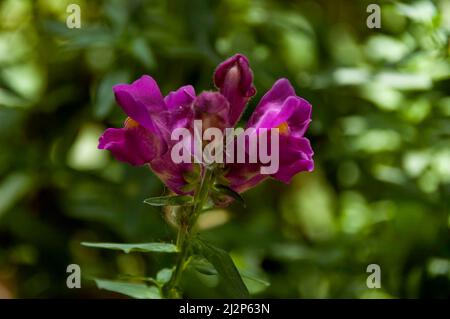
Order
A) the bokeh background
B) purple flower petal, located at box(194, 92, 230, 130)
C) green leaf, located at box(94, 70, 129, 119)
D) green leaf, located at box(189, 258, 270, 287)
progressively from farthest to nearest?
the bokeh background
green leaf, located at box(94, 70, 129, 119)
green leaf, located at box(189, 258, 270, 287)
purple flower petal, located at box(194, 92, 230, 130)

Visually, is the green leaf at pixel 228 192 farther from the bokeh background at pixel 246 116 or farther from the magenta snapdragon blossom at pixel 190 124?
the bokeh background at pixel 246 116

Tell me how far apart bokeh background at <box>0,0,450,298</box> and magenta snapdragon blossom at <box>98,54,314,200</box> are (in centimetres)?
47

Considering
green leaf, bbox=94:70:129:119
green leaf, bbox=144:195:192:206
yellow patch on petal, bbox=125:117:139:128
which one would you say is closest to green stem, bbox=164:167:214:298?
green leaf, bbox=144:195:192:206

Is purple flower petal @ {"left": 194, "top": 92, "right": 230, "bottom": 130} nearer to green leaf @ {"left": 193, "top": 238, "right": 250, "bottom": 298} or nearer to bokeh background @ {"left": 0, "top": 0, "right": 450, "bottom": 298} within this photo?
green leaf @ {"left": 193, "top": 238, "right": 250, "bottom": 298}

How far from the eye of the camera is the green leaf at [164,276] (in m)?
1.14

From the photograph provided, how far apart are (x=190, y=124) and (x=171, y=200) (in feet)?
0.35

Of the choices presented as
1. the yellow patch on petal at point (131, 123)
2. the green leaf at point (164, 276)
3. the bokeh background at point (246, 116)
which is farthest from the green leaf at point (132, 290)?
the bokeh background at point (246, 116)

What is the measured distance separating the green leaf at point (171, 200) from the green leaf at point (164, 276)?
14 centimetres

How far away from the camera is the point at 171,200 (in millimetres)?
1039

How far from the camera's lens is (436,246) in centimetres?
170

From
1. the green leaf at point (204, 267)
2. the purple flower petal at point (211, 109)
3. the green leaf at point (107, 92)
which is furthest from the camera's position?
the green leaf at point (107, 92)

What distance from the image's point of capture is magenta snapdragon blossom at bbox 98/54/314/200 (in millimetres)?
1040

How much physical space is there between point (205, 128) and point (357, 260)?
2.85 ft

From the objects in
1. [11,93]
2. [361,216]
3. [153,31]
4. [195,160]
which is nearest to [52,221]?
[11,93]
